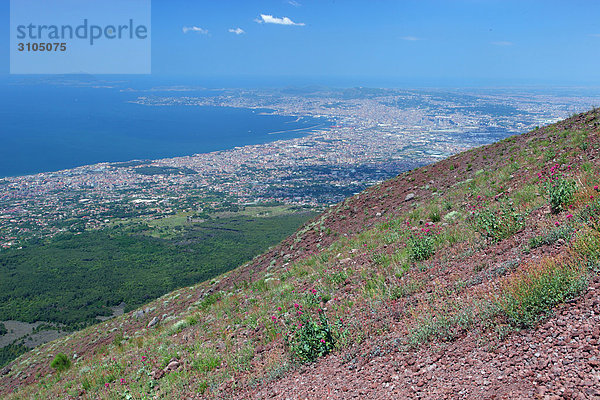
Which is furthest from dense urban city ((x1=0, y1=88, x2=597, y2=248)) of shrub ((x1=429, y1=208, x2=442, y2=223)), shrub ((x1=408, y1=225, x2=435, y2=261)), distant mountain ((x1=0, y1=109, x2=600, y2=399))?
shrub ((x1=408, y1=225, x2=435, y2=261))

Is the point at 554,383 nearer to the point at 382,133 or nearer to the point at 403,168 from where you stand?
the point at 403,168

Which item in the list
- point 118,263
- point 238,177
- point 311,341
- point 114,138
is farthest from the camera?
point 114,138

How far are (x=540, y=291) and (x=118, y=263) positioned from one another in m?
47.3

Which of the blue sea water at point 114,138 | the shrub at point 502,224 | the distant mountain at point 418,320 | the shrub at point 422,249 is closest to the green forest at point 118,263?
the distant mountain at point 418,320

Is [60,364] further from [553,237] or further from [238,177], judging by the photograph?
[238,177]

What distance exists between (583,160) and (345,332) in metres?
9.20

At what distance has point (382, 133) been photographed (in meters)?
137

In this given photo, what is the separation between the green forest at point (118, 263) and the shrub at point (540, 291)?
2870 centimetres

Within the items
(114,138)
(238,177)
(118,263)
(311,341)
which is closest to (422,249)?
(311,341)

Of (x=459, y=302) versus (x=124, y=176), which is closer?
(x=459, y=302)

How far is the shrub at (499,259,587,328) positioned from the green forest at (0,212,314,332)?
2870cm

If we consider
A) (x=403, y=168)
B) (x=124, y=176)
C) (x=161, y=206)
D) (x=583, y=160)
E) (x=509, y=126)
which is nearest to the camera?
(x=583, y=160)

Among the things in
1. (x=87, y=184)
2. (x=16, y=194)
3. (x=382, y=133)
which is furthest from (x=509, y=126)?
(x=16, y=194)

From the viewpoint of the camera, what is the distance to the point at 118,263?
42969 millimetres
